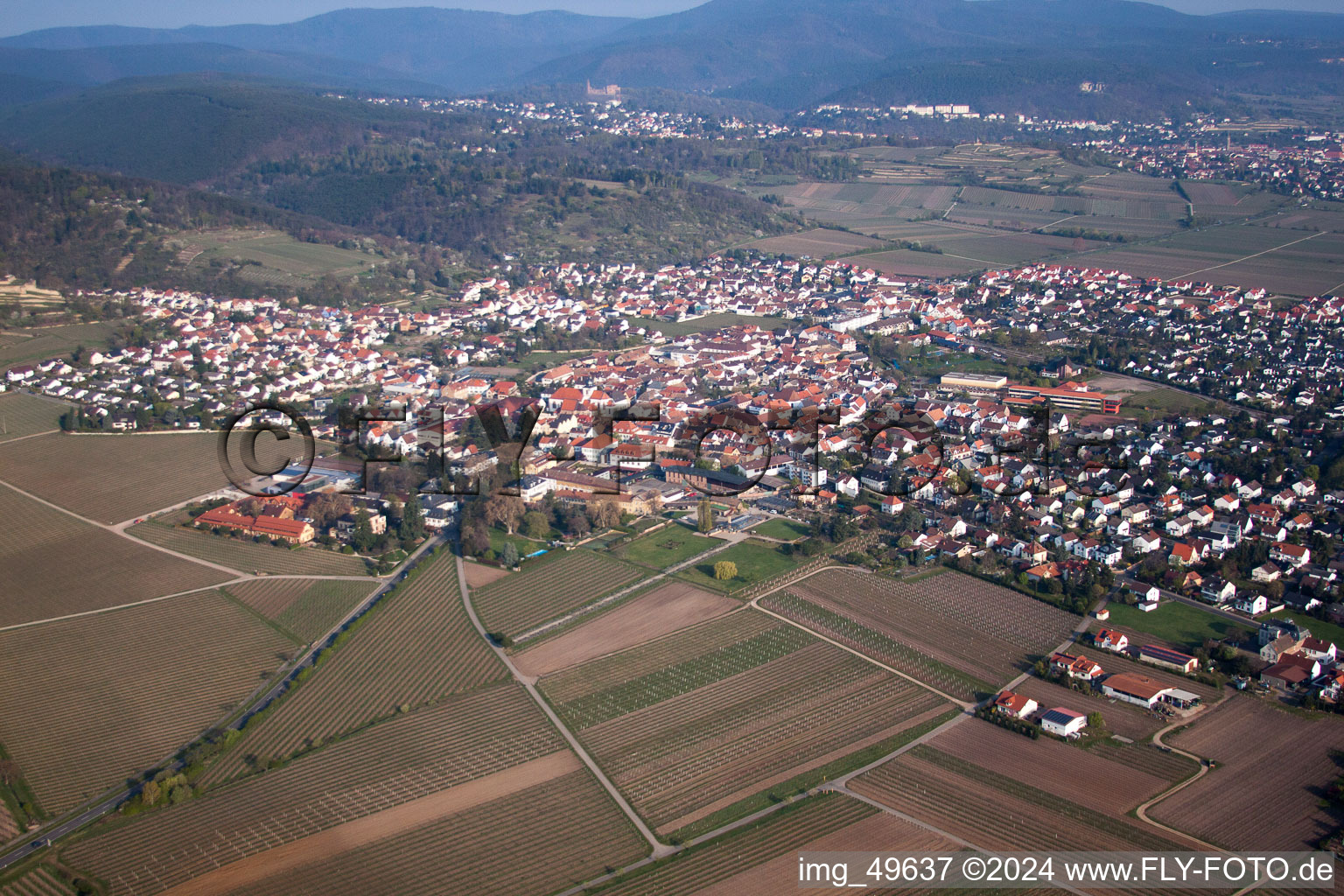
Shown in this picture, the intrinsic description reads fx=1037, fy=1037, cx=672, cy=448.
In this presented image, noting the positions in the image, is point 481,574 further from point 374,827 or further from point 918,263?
point 918,263

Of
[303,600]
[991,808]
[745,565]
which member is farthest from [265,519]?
[991,808]

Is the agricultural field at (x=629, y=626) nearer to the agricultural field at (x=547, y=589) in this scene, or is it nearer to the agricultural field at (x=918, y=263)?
the agricultural field at (x=547, y=589)

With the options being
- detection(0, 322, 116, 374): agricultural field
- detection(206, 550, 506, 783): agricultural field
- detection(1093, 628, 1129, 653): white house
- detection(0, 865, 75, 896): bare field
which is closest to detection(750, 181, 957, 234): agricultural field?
detection(0, 322, 116, 374): agricultural field

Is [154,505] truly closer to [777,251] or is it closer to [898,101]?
[777,251]

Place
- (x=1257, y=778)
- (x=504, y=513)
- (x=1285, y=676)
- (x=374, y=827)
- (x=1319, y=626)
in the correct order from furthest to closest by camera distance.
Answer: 1. (x=504, y=513)
2. (x=1319, y=626)
3. (x=1285, y=676)
4. (x=1257, y=778)
5. (x=374, y=827)

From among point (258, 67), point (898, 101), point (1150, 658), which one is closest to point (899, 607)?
point (1150, 658)

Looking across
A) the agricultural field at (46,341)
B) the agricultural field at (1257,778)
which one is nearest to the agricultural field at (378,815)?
the agricultural field at (1257,778)

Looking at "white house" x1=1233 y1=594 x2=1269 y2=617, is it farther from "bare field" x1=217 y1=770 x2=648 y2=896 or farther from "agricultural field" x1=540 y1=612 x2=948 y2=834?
"bare field" x1=217 y1=770 x2=648 y2=896
